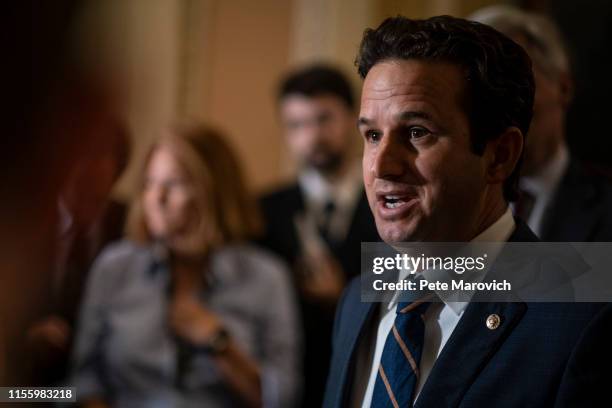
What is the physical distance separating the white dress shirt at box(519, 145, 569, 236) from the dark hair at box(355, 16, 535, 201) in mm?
614

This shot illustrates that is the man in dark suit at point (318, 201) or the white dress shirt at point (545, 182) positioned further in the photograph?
the man in dark suit at point (318, 201)

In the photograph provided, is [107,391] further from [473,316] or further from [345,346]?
[473,316]

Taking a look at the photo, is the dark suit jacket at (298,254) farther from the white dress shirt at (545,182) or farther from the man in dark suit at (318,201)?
the white dress shirt at (545,182)

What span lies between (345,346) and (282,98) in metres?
2.32

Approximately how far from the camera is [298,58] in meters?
4.67

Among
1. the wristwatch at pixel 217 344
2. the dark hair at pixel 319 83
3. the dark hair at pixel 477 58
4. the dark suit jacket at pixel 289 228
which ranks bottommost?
the wristwatch at pixel 217 344

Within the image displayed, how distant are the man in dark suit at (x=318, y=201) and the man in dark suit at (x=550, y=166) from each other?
4.00ft

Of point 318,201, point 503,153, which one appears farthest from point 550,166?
point 318,201

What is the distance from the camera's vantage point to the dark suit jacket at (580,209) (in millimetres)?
1639

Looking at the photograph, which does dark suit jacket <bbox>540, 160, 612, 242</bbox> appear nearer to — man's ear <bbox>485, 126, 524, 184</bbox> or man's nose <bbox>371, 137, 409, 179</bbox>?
man's ear <bbox>485, 126, 524, 184</bbox>

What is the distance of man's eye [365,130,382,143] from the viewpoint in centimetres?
120

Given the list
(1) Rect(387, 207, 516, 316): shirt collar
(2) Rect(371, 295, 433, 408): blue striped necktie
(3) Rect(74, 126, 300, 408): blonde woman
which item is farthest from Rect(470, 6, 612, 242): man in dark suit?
(3) Rect(74, 126, 300, 408): blonde woman

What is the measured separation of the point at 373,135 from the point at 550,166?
0.78 metres

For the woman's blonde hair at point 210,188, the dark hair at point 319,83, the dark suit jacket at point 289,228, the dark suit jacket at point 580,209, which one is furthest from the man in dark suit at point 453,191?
the dark hair at point 319,83
